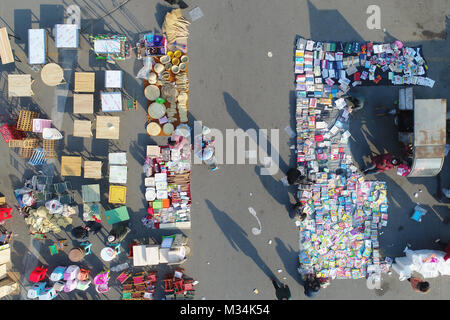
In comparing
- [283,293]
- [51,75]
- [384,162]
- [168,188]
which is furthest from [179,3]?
[283,293]

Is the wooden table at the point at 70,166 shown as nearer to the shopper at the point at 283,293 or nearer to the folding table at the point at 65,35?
the folding table at the point at 65,35

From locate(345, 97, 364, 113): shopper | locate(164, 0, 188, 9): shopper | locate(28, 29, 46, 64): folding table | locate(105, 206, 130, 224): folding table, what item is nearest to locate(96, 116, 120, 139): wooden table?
locate(105, 206, 130, 224): folding table

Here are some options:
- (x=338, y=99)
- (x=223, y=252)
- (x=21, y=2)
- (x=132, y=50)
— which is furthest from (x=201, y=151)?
(x=21, y=2)

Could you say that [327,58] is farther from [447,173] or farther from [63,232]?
[63,232]

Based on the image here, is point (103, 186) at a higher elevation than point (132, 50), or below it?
below

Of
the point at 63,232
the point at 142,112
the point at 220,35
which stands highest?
the point at 220,35

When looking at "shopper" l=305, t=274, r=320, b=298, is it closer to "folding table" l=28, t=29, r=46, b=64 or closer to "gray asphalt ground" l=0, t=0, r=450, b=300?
"gray asphalt ground" l=0, t=0, r=450, b=300
